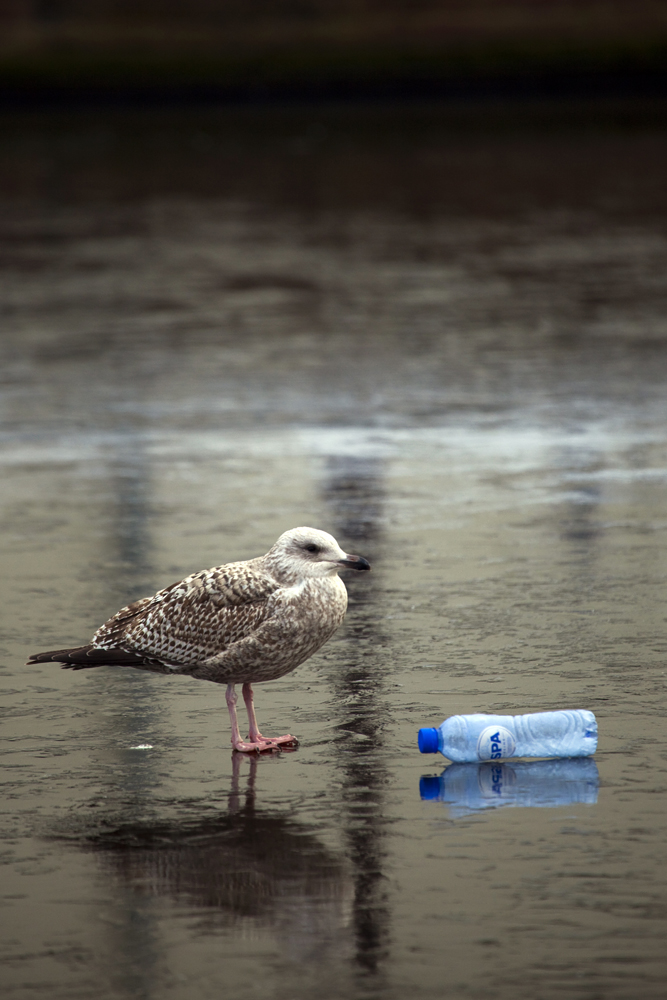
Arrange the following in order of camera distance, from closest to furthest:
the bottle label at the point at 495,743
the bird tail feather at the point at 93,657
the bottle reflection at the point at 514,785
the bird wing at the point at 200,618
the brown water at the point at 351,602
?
the brown water at the point at 351,602 < the bottle reflection at the point at 514,785 < the bottle label at the point at 495,743 < the bird wing at the point at 200,618 < the bird tail feather at the point at 93,657

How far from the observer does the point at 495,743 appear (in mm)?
6957

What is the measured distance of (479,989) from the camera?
5.14 m

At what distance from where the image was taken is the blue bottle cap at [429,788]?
21.7 ft

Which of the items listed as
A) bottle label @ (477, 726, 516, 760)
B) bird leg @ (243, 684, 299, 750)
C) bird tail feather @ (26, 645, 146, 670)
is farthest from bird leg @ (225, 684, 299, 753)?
bottle label @ (477, 726, 516, 760)

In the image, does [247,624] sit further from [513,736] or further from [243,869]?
[243,869]

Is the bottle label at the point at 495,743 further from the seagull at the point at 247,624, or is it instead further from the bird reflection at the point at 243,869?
the bird reflection at the point at 243,869

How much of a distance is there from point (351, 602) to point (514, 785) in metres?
2.87

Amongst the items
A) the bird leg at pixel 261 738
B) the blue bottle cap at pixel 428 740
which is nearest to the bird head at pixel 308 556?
→ the bird leg at pixel 261 738

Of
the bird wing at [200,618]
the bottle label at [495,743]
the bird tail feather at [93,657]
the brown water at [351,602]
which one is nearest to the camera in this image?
the brown water at [351,602]

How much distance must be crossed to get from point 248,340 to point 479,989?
13.7m

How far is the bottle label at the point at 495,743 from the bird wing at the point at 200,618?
36.1 inches

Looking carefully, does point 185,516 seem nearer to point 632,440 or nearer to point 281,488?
point 281,488

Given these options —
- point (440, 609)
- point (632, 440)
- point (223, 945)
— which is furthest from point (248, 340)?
point (223, 945)

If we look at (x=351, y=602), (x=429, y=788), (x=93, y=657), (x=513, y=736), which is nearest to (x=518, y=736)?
(x=513, y=736)
